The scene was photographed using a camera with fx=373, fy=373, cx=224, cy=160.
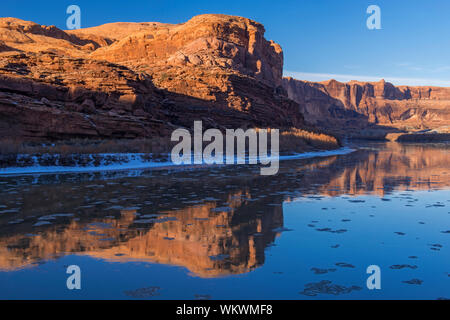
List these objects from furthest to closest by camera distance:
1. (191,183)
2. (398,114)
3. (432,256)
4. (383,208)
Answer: (398,114), (191,183), (383,208), (432,256)

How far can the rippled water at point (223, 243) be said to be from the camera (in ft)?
14.2

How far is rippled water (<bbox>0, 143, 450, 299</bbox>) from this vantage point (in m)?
4.32

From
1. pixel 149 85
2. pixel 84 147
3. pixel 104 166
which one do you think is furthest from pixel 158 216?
pixel 149 85

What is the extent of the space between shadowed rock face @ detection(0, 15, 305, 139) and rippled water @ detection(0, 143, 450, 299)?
45.7ft

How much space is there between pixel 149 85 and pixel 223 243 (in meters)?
29.4

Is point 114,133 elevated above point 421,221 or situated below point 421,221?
above

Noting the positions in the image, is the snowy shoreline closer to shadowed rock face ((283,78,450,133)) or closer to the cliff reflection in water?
the cliff reflection in water

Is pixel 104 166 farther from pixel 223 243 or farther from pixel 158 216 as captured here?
pixel 223 243

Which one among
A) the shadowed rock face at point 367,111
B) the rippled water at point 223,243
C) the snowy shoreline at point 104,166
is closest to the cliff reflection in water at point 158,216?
the rippled water at point 223,243

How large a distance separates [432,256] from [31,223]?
719 cm
